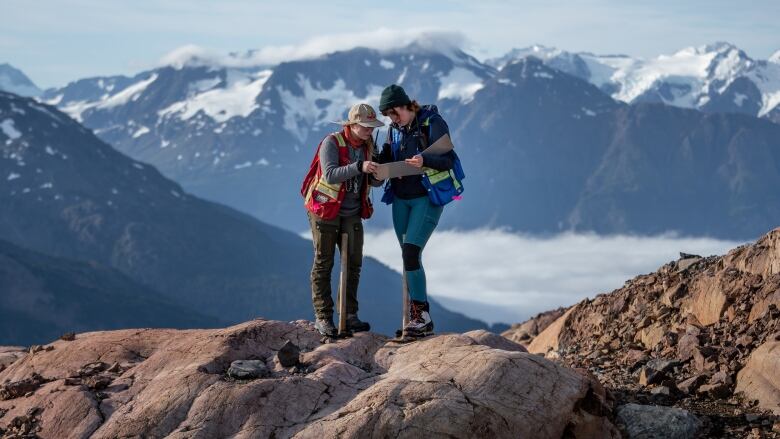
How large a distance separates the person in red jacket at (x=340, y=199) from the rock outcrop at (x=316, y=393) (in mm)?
864

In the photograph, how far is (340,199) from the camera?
17.7 meters

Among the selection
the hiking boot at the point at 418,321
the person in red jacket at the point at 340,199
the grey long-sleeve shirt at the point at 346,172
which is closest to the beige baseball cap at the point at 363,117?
the person in red jacket at the point at 340,199

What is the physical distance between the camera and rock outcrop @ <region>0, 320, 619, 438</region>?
14984 millimetres

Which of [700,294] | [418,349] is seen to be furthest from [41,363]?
[700,294]

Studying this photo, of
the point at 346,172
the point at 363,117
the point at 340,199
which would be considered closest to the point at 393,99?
the point at 363,117

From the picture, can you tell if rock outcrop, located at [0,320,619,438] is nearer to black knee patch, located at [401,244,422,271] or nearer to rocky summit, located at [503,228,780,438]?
black knee patch, located at [401,244,422,271]

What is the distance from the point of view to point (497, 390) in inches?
602

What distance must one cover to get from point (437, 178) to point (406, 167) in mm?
636

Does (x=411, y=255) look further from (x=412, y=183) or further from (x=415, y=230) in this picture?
(x=412, y=183)

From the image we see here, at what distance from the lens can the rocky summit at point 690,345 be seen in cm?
1712

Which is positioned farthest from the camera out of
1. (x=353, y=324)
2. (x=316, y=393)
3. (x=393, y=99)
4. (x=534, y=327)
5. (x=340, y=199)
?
(x=534, y=327)

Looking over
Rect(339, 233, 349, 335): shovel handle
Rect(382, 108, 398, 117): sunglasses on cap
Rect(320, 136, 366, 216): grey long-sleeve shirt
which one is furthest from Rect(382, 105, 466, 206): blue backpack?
Rect(339, 233, 349, 335): shovel handle

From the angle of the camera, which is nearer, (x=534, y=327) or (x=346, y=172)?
(x=346, y=172)

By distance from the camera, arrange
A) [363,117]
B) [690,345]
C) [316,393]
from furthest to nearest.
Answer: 1. [690,345]
2. [363,117]
3. [316,393]
